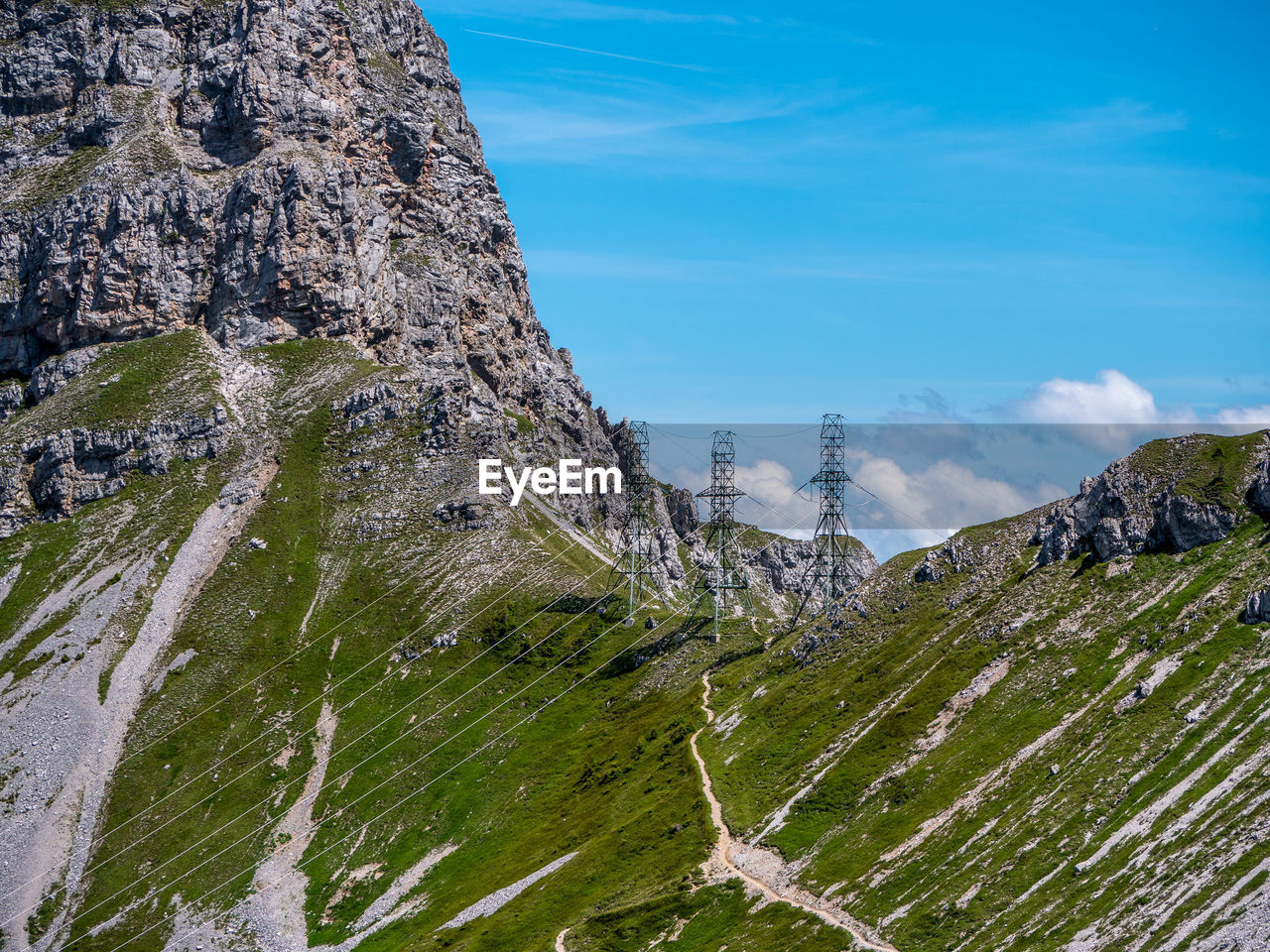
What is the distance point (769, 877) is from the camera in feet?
260

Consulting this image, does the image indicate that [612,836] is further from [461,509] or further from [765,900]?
[461,509]

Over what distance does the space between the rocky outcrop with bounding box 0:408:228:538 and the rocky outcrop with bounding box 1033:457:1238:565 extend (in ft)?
431

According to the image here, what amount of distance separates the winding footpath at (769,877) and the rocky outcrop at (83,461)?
120m

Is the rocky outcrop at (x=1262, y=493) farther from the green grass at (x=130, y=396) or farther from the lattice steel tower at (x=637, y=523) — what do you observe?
the green grass at (x=130, y=396)

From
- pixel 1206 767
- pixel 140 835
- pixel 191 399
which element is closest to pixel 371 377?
pixel 191 399

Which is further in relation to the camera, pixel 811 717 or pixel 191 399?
pixel 191 399

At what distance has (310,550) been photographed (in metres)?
167

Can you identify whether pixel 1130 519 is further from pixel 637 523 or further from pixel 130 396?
pixel 130 396

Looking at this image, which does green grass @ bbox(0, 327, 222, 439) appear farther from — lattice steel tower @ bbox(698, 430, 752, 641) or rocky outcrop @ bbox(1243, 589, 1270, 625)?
rocky outcrop @ bbox(1243, 589, 1270, 625)

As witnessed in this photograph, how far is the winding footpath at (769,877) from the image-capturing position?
6931 centimetres

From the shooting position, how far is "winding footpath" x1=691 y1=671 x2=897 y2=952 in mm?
69312

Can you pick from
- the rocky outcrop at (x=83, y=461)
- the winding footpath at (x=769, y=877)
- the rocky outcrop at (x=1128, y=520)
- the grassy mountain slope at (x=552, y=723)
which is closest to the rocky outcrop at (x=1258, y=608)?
the grassy mountain slope at (x=552, y=723)

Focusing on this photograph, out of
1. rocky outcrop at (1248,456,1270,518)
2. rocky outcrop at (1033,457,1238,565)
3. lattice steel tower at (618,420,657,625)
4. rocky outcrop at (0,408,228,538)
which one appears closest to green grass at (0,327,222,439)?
rocky outcrop at (0,408,228,538)

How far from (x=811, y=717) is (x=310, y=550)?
90.5 metres
